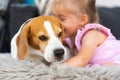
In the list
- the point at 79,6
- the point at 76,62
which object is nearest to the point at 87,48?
the point at 76,62

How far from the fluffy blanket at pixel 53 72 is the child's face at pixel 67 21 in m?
0.31

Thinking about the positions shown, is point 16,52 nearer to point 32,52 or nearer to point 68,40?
point 32,52

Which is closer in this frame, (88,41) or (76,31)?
(88,41)

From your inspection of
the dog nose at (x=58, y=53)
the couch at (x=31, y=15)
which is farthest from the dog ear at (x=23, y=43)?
the couch at (x=31, y=15)

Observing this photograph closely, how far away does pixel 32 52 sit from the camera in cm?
118

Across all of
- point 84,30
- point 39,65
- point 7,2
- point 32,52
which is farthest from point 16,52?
point 7,2

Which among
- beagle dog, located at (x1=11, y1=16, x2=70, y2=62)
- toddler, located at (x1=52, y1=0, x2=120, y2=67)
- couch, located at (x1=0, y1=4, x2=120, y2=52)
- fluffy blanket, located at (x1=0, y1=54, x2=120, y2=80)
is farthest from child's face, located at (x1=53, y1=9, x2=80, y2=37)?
couch, located at (x1=0, y1=4, x2=120, y2=52)

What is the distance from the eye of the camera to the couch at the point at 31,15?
1.79 meters

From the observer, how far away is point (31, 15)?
1787 mm

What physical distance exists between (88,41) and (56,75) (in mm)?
290

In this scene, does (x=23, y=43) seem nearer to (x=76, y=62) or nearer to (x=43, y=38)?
(x=43, y=38)

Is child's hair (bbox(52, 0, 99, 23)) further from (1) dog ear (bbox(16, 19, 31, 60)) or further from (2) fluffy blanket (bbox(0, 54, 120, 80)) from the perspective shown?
(2) fluffy blanket (bbox(0, 54, 120, 80))

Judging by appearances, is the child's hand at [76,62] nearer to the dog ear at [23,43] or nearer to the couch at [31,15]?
the dog ear at [23,43]

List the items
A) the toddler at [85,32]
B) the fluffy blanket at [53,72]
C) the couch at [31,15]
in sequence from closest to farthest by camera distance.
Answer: the fluffy blanket at [53,72]
the toddler at [85,32]
the couch at [31,15]
